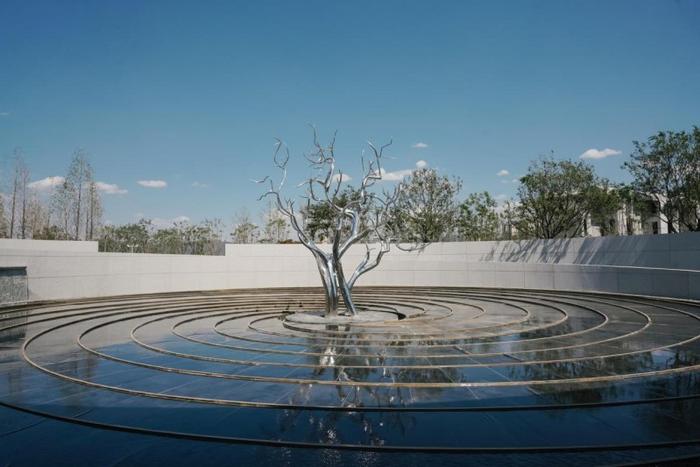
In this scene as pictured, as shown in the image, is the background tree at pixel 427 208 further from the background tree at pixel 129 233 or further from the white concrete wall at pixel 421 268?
the background tree at pixel 129 233

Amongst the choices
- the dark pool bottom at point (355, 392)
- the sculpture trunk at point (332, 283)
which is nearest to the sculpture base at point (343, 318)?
the sculpture trunk at point (332, 283)

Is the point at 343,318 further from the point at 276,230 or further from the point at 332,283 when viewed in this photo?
the point at 276,230

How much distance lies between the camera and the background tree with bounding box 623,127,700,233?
30328 mm

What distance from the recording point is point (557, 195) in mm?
40219

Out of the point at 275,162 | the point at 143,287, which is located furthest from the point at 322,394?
the point at 143,287

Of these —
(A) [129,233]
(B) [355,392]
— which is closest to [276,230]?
(A) [129,233]

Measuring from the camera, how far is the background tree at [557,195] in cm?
3966

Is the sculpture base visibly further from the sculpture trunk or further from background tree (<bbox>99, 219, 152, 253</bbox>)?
background tree (<bbox>99, 219, 152, 253</bbox>)

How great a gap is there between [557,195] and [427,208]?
1201 cm

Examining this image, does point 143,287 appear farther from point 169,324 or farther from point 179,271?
point 169,324

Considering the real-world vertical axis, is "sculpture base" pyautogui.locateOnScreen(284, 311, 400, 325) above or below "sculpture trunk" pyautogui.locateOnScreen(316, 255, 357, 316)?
below

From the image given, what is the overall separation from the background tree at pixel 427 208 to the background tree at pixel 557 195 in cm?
743

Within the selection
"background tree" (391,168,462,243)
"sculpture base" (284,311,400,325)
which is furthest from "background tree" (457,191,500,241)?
"sculpture base" (284,311,400,325)

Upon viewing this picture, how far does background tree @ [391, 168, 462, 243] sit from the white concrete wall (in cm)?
824
